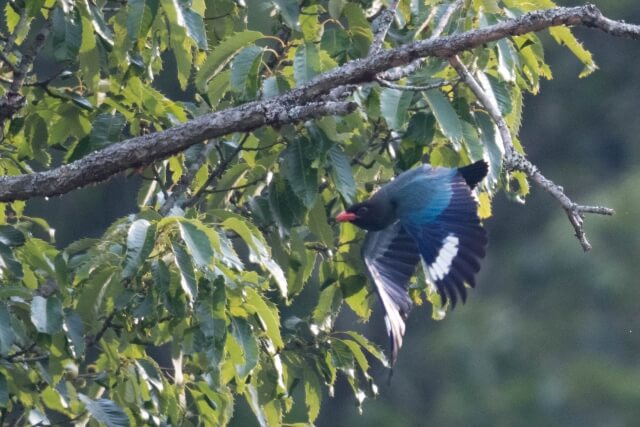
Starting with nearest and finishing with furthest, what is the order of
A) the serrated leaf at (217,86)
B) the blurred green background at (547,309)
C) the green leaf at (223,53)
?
1. the green leaf at (223,53)
2. the serrated leaf at (217,86)
3. the blurred green background at (547,309)

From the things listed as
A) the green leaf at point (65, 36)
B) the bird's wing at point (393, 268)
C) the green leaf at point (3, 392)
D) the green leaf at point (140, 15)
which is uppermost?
the green leaf at point (140, 15)

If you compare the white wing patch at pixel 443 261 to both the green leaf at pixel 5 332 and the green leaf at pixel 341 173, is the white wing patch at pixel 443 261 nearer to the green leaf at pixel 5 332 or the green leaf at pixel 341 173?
the green leaf at pixel 341 173

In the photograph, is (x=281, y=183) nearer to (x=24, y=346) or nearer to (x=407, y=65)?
(x=407, y=65)

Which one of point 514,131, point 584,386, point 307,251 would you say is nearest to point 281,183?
point 307,251

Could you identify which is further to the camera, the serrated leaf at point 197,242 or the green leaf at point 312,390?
the green leaf at point 312,390

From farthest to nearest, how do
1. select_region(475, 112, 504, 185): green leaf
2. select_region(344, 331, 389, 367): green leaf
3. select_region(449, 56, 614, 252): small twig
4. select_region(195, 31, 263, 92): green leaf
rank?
select_region(344, 331, 389, 367): green leaf, select_region(195, 31, 263, 92): green leaf, select_region(475, 112, 504, 185): green leaf, select_region(449, 56, 614, 252): small twig

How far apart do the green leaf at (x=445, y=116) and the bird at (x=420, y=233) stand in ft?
1.08

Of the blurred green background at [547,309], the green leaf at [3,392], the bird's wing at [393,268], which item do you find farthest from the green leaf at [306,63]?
the blurred green background at [547,309]

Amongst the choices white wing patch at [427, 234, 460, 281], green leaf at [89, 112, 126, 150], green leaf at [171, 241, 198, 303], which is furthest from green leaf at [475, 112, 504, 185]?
green leaf at [89, 112, 126, 150]

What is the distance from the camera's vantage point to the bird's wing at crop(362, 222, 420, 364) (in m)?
4.04

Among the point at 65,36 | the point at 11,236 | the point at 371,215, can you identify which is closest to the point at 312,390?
the point at 371,215

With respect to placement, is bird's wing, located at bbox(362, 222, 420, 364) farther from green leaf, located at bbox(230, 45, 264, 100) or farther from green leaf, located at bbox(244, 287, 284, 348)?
green leaf, located at bbox(230, 45, 264, 100)

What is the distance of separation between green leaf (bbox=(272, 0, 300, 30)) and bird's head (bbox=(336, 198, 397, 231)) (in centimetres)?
66

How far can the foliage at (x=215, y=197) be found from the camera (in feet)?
11.5
